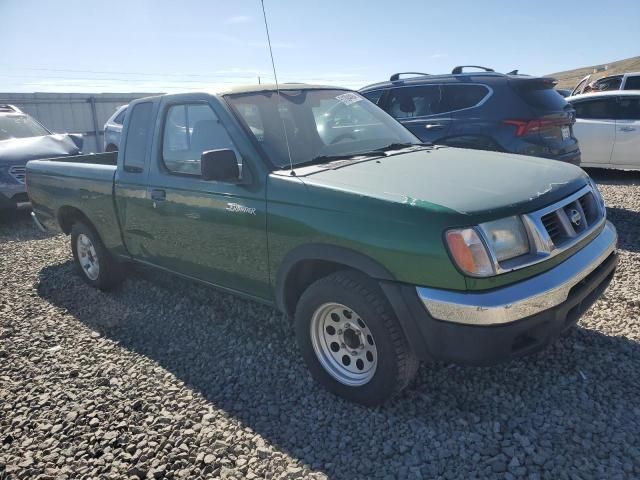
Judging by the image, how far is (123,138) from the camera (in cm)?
427

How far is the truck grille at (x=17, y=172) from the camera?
26.2 ft

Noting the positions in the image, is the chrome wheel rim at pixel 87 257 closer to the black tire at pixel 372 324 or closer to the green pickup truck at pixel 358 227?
the green pickup truck at pixel 358 227

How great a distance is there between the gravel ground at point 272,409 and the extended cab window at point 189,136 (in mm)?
1345

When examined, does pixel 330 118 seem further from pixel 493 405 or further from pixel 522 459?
pixel 522 459

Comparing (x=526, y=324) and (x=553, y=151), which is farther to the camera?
(x=553, y=151)

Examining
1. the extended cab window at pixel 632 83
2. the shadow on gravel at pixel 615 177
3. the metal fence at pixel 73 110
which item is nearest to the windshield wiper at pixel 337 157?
the shadow on gravel at pixel 615 177

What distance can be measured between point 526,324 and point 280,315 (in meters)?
2.21

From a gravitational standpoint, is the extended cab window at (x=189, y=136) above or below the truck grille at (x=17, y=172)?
above

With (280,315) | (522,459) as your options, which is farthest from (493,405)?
(280,315)

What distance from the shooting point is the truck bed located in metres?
4.42

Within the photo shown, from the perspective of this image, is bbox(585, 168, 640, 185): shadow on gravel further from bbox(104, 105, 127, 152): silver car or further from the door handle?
bbox(104, 105, 127, 152): silver car

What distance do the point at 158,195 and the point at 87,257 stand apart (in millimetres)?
1864

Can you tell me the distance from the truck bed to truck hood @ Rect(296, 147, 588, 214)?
2.22 m

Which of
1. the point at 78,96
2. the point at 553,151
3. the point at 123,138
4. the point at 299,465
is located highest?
the point at 78,96
